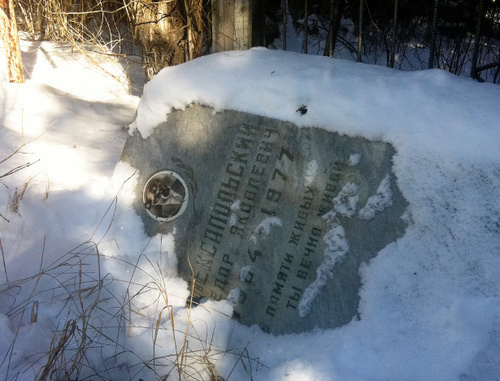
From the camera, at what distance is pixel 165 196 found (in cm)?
208

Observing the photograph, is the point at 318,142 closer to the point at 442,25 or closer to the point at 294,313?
the point at 294,313

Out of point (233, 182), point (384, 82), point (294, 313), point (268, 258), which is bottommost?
point (294, 313)

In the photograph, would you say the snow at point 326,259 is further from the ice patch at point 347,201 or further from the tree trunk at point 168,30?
the tree trunk at point 168,30

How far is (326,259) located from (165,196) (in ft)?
2.71

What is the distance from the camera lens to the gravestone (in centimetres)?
166

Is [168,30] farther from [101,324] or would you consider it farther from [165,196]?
[101,324]

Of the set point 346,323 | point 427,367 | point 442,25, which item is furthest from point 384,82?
point 442,25

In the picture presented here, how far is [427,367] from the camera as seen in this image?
55.1 inches

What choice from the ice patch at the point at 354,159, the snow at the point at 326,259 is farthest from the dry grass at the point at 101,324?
the ice patch at the point at 354,159

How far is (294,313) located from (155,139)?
1.07 m

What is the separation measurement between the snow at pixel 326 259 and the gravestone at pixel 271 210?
36 millimetres

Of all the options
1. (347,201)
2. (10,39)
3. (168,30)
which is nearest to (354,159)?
(347,201)

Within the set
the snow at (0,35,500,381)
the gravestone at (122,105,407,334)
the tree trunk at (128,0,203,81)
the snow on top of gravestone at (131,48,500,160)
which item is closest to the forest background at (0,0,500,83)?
the tree trunk at (128,0,203,81)

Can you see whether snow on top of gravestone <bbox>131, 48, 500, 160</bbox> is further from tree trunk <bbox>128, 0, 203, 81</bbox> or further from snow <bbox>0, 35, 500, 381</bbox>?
tree trunk <bbox>128, 0, 203, 81</bbox>
